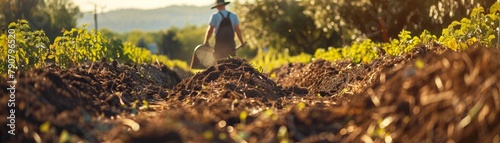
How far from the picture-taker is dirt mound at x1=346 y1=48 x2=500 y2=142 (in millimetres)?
4305

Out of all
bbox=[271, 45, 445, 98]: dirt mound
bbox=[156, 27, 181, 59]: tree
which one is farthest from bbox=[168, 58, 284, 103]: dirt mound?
bbox=[156, 27, 181, 59]: tree

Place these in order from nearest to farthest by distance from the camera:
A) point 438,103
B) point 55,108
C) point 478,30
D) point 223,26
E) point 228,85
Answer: point 438,103 < point 55,108 < point 228,85 < point 478,30 < point 223,26

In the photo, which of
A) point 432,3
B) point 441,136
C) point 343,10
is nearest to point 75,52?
point 441,136

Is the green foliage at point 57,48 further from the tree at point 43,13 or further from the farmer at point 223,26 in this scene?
the tree at point 43,13

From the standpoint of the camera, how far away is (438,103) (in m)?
4.50

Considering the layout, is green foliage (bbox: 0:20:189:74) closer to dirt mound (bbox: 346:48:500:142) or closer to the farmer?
the farmer

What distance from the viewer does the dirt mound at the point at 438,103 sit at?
14.1 ft

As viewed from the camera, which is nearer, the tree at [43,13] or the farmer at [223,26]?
the farmer at [223,26]

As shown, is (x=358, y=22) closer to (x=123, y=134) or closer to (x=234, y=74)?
(x=234, y=74)

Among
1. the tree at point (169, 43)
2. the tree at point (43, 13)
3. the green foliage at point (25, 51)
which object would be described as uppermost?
the tree at point (43, 13)

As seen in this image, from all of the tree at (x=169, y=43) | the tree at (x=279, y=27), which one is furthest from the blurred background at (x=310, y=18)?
the tree at (x=169, y=43)

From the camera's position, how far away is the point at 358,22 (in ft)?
90.1

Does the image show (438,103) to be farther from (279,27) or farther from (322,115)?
(279,27)

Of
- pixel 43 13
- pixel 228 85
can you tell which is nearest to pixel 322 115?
pixel 228 85
